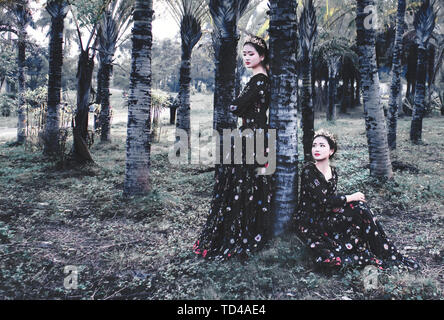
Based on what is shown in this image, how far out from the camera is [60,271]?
3896mm

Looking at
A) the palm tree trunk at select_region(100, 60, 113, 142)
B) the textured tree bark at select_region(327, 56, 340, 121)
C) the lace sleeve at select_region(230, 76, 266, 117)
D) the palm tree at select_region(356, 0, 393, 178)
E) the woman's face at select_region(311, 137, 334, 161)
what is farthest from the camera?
the textured tree bark at select_region(327, 56, 340, 121)

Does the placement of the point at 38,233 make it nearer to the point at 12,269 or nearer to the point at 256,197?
the point at 12,269

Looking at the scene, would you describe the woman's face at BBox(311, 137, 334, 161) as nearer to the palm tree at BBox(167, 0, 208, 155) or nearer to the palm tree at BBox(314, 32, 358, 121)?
the palm tree at BBox(167, 0, 208, 155)

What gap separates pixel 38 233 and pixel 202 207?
2617mm

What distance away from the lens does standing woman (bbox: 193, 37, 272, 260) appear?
3913 millimetres

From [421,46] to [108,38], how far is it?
418 inches

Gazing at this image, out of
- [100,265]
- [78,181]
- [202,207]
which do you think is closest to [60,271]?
[100,265]

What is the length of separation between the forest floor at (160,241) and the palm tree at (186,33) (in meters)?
2.74

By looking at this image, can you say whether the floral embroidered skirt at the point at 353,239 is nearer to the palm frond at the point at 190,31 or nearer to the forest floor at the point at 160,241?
the forest floor at the point at 160,241

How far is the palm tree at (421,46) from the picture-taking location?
11.2m

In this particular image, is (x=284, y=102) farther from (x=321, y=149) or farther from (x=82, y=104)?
(x=82, y=104)

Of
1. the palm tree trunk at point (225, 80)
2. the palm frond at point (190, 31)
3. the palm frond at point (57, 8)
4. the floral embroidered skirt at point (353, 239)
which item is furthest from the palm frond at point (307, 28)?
the palm frond at point (57, 8)

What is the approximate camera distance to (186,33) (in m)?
10.5

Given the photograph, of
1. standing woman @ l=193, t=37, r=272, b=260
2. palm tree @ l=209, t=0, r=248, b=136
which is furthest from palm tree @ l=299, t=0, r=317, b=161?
standing woman @ l=193, t=37, r=272, b=260
